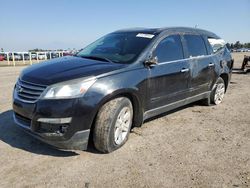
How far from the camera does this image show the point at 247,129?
5.25 meters

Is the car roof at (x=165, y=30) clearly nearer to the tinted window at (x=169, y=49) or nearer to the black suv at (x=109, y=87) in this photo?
the black suv at (x=109, y=87)

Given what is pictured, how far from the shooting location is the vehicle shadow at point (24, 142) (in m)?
4.04

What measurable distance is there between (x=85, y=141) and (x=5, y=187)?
3.62ft

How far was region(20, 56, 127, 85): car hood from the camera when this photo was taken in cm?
376

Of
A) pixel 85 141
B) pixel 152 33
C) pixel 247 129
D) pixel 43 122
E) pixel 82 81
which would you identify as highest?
pixel 152 33

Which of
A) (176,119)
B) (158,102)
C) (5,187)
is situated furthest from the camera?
(176,119)

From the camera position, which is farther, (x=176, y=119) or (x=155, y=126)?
(x=176, y=119)

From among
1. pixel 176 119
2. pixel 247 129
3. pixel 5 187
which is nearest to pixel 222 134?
pixel 247 129

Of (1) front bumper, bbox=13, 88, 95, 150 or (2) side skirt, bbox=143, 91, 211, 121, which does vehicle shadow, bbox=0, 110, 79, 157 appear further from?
(2) side skirt, bbox=143, 91, 211, 121

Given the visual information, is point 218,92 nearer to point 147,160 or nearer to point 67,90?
point 147,160

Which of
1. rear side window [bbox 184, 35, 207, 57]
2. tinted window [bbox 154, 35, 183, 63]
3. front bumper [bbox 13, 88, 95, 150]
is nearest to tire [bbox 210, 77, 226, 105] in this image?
rear side window [bbox 184, 35, 207, 57]

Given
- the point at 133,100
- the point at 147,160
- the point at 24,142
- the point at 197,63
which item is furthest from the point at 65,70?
the point at 197,63

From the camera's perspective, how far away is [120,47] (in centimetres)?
500

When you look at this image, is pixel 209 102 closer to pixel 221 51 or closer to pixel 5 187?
pixel 221 51
